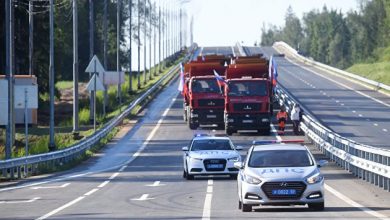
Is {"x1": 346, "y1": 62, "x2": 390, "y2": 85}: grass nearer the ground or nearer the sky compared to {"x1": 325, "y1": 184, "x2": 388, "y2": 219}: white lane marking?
nearer the sky

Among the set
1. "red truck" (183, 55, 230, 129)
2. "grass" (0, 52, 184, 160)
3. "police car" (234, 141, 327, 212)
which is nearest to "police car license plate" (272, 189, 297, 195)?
A: "police car" (234, 141, 327, 212)

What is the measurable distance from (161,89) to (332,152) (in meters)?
66.1

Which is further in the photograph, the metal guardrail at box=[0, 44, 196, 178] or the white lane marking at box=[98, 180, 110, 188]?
the metal guardrail at box=[0, 44, 196, 178]

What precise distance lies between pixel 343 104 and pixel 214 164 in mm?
47728

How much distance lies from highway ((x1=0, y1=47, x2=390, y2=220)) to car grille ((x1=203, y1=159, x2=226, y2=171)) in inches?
15.2

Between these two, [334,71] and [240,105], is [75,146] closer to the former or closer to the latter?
[240,105]

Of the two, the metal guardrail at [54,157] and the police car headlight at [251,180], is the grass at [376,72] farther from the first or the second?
the police car headlight at [251,180]

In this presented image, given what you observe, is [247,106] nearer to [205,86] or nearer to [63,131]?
[205,86]

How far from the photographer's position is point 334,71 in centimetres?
13375

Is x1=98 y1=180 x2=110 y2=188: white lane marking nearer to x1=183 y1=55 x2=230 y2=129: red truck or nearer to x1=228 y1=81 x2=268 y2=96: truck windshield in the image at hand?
x1=228 y1=81 x2=268 y2=96: truck windshield

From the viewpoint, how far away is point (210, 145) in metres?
39.5

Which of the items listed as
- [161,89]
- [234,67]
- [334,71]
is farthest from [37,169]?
[334,71]

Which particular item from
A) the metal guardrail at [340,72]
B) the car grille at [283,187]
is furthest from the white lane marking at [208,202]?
the metal guardrail at [340,72]

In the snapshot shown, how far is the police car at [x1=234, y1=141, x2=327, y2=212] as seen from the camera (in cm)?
2498
